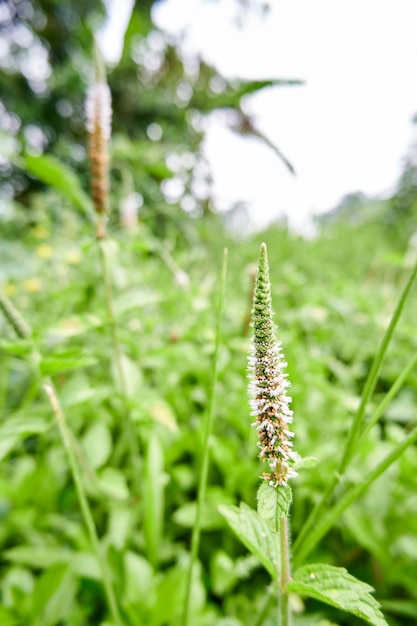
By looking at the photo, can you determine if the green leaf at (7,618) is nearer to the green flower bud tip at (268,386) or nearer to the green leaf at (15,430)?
the green leaf at (15,430)

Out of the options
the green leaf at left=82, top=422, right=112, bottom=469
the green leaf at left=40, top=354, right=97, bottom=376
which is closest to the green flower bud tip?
the green leaf at left=40, top=354, right=97, bottom=376

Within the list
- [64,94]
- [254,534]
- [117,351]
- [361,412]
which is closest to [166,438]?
[117,351]

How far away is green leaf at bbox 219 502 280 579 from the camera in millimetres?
549

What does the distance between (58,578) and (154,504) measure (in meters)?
0.29

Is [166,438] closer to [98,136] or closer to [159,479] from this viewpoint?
[159,479]

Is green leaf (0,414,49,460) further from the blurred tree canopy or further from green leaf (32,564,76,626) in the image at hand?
the blurred tree canopy

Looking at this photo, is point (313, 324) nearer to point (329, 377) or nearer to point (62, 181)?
point (329, 377)

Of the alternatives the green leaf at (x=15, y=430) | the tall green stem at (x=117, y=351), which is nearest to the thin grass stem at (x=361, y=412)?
the green leaf at (x=15, y=430)

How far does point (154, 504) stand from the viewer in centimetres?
111

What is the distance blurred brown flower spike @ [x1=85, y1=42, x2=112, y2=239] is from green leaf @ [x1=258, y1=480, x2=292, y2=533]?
2.77ft

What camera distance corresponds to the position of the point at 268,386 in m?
0.38

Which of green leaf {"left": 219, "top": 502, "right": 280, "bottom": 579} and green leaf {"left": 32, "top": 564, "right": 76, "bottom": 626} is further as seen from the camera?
green leaf {"left": 32, "top": 564, "right": 76, "bottom": 626}

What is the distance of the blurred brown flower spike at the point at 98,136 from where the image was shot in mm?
1048

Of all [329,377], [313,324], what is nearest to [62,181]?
[313,324]
